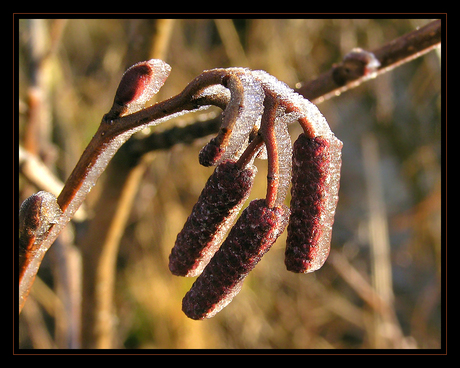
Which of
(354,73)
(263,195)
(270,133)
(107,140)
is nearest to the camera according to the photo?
(270,133)

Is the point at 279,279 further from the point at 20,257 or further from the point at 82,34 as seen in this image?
the point at 20,257

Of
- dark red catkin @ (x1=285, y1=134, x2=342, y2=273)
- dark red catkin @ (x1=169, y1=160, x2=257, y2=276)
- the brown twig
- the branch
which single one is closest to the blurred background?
the branch

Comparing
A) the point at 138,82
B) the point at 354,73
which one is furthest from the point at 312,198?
the point at 354,73

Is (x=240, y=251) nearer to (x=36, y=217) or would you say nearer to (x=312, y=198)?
(x=312, y=198)

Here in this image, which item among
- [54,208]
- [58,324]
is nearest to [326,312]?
[58,324]

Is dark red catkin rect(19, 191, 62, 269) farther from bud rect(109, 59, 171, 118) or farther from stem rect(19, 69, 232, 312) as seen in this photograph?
bud rect(109, 59, 171, 118)

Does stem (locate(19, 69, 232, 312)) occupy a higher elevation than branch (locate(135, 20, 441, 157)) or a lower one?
lower
